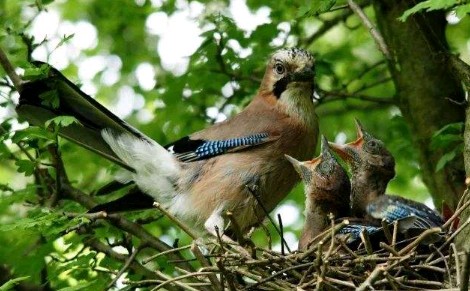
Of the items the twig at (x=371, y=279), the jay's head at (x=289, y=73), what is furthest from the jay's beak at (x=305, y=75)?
the twig at (x=371, y=279)

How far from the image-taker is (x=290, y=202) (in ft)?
31.1

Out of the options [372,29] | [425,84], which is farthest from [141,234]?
[425,84]

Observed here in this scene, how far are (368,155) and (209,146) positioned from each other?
111 cm

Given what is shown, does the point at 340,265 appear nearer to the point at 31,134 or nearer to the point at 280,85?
the point at 31,134

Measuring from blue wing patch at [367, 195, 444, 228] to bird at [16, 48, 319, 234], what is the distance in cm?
85

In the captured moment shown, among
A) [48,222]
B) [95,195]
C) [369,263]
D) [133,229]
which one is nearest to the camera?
[369,263]

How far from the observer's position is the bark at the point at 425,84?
23.3 ft

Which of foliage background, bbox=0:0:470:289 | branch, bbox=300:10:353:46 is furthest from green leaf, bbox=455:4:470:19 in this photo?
branch, bbox=300:10:353:46

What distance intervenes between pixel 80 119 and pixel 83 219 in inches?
37.0

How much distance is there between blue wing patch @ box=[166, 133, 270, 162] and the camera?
702 centimetres

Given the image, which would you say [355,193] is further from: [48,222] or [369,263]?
[48,222]

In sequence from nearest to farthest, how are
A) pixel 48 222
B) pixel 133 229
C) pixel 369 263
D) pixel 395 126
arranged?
pixel 369 263, pixel 48 222, pixel 133 229, pixel 395 126

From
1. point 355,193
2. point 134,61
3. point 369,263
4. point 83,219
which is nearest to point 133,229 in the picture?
point 83,219

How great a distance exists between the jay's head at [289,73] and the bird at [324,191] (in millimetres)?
826
